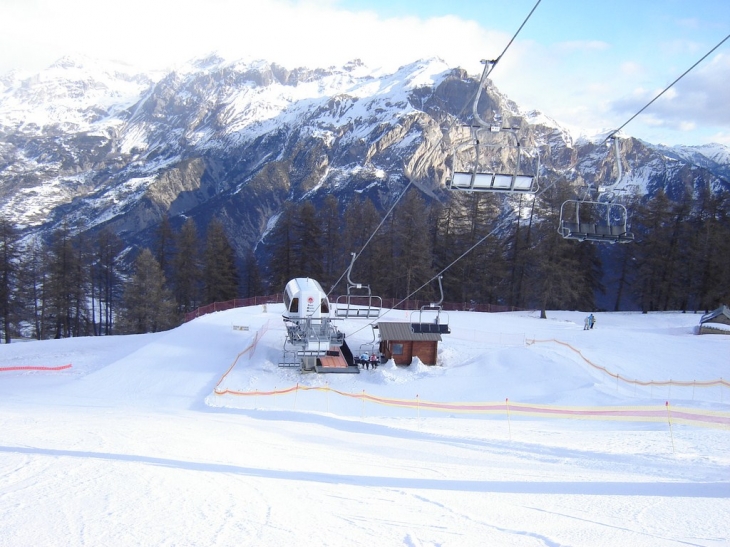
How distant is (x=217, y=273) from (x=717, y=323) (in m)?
37.8

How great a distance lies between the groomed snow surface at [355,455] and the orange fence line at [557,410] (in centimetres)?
42

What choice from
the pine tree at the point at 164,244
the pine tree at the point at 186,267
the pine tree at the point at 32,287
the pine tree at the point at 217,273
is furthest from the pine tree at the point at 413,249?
the pine tree at the point at 32,287

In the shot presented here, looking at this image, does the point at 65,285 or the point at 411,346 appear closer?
the point at 411,346

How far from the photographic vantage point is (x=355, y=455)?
10.3 m

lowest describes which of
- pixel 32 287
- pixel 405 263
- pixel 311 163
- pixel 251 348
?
pixel 251 348

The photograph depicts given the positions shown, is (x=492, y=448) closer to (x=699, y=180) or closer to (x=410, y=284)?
(x=410, y=284)

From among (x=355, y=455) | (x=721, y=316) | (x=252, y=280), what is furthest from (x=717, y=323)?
(x=252, y=280)

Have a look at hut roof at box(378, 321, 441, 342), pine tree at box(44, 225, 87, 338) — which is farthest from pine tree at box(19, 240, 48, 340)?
hut roof at box(378, 321, 441, 342)

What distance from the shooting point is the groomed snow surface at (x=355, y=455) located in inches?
224

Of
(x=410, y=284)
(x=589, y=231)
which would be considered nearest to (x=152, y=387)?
(x=589, y=231)

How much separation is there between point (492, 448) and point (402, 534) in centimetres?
620

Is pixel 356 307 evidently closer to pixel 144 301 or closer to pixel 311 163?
pixel 144 301

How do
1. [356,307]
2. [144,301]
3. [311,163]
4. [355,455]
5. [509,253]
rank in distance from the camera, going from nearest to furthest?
[355,455], [356,307], [144,301], [509,253], [311,163]

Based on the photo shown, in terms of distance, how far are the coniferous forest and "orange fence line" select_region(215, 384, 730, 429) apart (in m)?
21.5
